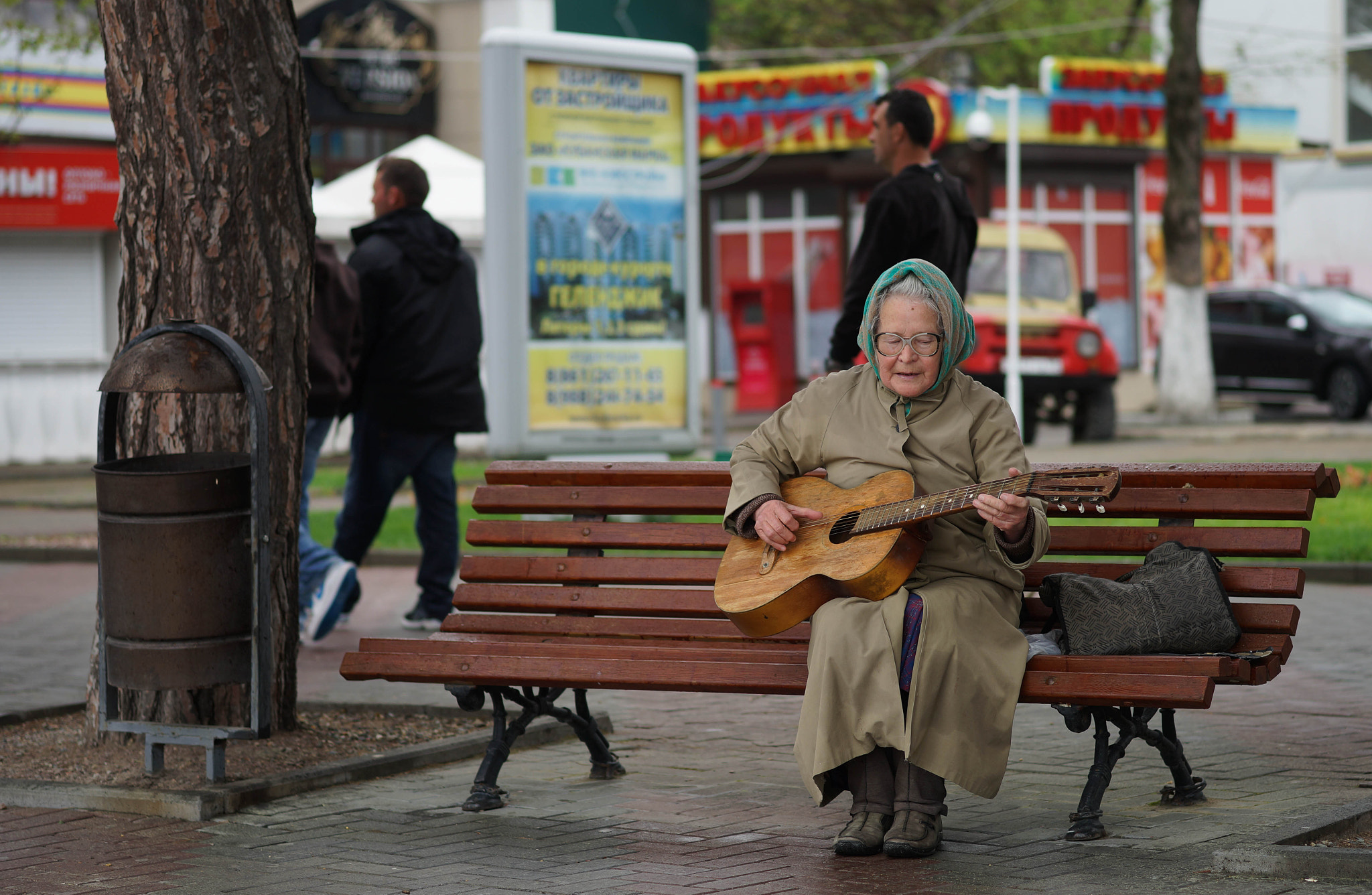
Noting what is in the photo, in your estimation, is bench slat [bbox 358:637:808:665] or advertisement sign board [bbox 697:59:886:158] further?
advertisement sign board [bbox 697:59:886:158]

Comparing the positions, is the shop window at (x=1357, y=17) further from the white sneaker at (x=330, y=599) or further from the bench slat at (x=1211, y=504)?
the bench slat at (x=1211, y=504)

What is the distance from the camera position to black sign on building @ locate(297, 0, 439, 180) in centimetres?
2981

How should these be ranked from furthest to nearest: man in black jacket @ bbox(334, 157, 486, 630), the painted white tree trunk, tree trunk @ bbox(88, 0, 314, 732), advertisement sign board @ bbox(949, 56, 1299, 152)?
advertisement sign board @ bbox(949, 56, 1299, 152) → the painted white tree trunk → man in black jacket @ bbox(334, 157, 486, 630) → tree trunk @ bbox(88, 0, 314, 732)

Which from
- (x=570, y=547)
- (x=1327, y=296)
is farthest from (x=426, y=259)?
(x=1327, y=296)

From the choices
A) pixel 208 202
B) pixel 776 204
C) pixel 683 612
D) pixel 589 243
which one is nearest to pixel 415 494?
pixel 208 202

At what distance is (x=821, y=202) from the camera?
109 ft

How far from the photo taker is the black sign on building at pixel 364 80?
97.8 feet

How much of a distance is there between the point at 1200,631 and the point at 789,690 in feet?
3.39

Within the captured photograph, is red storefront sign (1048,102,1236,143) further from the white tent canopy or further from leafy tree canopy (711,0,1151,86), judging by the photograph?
A: the white tent canopy

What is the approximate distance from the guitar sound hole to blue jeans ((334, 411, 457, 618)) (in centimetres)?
388

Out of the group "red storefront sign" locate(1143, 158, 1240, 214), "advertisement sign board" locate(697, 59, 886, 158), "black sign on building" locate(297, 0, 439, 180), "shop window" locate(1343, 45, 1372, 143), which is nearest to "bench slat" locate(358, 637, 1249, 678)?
"black sign on building" locate(297, 0, 439, 180)

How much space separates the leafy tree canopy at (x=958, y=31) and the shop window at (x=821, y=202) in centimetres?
262

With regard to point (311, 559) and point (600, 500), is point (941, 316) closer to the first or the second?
point (600, 500)

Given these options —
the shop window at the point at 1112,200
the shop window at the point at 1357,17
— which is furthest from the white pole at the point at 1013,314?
the shop window at the point at 1357,17
